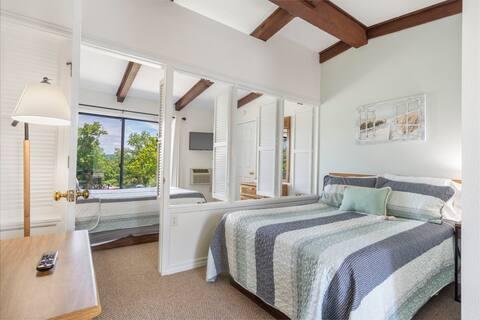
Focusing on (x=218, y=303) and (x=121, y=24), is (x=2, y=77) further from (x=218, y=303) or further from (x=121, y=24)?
(x=218, y=303)

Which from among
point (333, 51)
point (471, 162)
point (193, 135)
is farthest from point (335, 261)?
point (193, 135)

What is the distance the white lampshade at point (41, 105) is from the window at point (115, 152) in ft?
13.5

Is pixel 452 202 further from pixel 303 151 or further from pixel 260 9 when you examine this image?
pixel 260 9

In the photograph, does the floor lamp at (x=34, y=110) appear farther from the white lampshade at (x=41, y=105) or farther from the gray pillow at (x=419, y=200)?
the gray pillow at (x=419, y=200)

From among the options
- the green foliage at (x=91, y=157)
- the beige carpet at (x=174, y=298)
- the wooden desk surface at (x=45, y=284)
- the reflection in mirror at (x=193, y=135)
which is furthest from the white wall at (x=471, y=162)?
the green foliage at (x=91, y=157)

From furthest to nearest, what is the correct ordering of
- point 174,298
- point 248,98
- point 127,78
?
point 248,98, point 127,78, point 174,298

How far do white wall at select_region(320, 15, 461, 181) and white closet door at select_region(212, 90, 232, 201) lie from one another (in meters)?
1.67

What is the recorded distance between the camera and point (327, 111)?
12.9 feet

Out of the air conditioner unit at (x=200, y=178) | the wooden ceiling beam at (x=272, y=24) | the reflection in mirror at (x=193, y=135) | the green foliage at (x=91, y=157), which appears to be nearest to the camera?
the wooden ceiling beam at (x=272, y=24)

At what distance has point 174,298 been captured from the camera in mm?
2135

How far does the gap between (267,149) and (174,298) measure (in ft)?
7.69

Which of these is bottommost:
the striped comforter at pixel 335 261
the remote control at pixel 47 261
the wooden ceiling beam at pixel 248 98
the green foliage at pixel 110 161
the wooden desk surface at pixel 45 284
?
the striped comforter at pixel 335 261

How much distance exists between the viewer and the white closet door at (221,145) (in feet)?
10.3

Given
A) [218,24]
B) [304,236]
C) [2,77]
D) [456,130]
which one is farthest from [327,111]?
[2,77]
